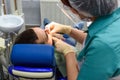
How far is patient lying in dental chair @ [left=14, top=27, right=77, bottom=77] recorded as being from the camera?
159cm

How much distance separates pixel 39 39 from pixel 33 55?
0.34 m

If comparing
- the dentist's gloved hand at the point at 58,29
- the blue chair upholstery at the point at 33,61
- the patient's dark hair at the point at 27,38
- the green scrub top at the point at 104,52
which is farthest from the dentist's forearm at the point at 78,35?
the green scrub top at the point at 104,52

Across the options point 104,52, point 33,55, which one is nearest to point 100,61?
point 104,52

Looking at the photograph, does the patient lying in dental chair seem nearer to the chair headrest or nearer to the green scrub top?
the chair headrest

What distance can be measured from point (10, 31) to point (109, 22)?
49.6 inches

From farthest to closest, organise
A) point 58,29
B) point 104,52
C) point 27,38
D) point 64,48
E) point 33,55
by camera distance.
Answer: point 58,29
point 27,38
point 64,48
point 33,55
point 104,52

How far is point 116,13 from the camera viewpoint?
1177 mm

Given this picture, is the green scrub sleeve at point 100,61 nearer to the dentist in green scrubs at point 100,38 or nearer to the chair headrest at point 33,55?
the dentist in green scrubs at point 100,38

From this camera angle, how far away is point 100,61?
3.42 ft

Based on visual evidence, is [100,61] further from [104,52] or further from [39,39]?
[39,39]

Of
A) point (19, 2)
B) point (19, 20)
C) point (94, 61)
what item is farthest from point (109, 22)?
point (19, 2)

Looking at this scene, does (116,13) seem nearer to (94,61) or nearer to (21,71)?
(94,61)

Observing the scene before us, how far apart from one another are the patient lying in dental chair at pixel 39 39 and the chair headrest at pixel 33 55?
272mm

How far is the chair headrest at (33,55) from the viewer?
50.6 inches
